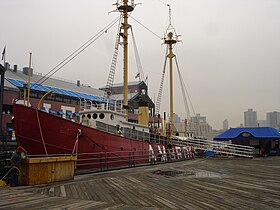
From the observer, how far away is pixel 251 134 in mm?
30406

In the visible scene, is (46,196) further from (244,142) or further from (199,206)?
(244,142)

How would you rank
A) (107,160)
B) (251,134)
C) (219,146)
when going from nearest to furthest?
(107,160) → (219,146) → (251,134)

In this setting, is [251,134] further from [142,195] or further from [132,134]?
[142,195]

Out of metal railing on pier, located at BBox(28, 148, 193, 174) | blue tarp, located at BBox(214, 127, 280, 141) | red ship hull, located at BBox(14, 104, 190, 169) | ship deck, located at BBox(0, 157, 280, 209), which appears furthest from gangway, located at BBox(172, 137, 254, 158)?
ship deck, located at BBox(0, 157, 280, 209)

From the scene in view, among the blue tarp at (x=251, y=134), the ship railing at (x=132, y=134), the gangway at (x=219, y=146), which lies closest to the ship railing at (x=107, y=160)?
the ship railing at (x=132, y=134)

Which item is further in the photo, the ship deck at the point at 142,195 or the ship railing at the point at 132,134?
the ship railing at the point at 132,134

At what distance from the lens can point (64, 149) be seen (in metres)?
13.6

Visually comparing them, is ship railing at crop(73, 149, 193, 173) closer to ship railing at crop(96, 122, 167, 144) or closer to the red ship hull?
the red ship hull

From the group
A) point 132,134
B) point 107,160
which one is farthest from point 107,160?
point 132,134

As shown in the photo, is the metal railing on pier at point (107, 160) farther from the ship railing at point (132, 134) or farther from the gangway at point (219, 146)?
the gangway at point (219, 146)

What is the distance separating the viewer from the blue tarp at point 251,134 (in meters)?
29.7

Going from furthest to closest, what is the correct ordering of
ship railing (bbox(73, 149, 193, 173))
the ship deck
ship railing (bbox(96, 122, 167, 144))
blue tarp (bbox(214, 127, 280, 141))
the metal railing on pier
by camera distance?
1. blue tarp (bbox(214, 127, 280, 141))
2. ship railing (bbox(96, 122, 167, 144))
3. ship railing (bbox(73, 149, 193, 173))
4. the metal railing on pier
5. the ship deck

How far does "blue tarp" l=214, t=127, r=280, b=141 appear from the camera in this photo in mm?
29656

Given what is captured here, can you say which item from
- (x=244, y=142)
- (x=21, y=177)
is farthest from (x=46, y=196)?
(x=244, y=142)
